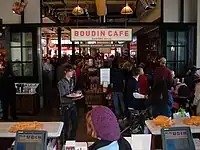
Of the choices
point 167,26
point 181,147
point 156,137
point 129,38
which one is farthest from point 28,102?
point 181,147

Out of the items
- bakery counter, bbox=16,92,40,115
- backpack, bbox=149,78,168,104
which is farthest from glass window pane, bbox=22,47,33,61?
backpack, bbox=149,78,168,104

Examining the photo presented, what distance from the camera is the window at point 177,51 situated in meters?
11.5

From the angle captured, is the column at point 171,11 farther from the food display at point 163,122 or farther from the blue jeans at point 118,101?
the food display at point 163,122

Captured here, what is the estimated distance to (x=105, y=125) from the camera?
3197 mm

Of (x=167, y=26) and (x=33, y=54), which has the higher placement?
(x=167, y=26)

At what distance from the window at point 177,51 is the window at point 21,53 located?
394 cm

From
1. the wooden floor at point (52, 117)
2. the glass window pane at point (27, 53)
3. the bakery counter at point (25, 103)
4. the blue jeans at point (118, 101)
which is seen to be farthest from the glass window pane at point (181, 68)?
the glass window pane at point (27, 53)

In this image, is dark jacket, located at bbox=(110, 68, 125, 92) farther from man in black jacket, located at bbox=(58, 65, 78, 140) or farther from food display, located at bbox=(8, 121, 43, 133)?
food display, located at bbox=(8, 121, 43, 133)

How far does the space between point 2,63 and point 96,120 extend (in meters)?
8.95

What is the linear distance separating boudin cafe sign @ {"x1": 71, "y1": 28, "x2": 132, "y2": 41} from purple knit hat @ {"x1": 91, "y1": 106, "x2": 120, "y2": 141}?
651 centimetres

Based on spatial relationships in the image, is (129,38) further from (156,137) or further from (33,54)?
(156,137)

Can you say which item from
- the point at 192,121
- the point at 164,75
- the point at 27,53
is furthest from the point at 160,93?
the point at 27,53

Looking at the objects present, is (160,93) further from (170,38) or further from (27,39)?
(27,39)

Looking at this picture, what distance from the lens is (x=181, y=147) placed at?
4.20 meters
